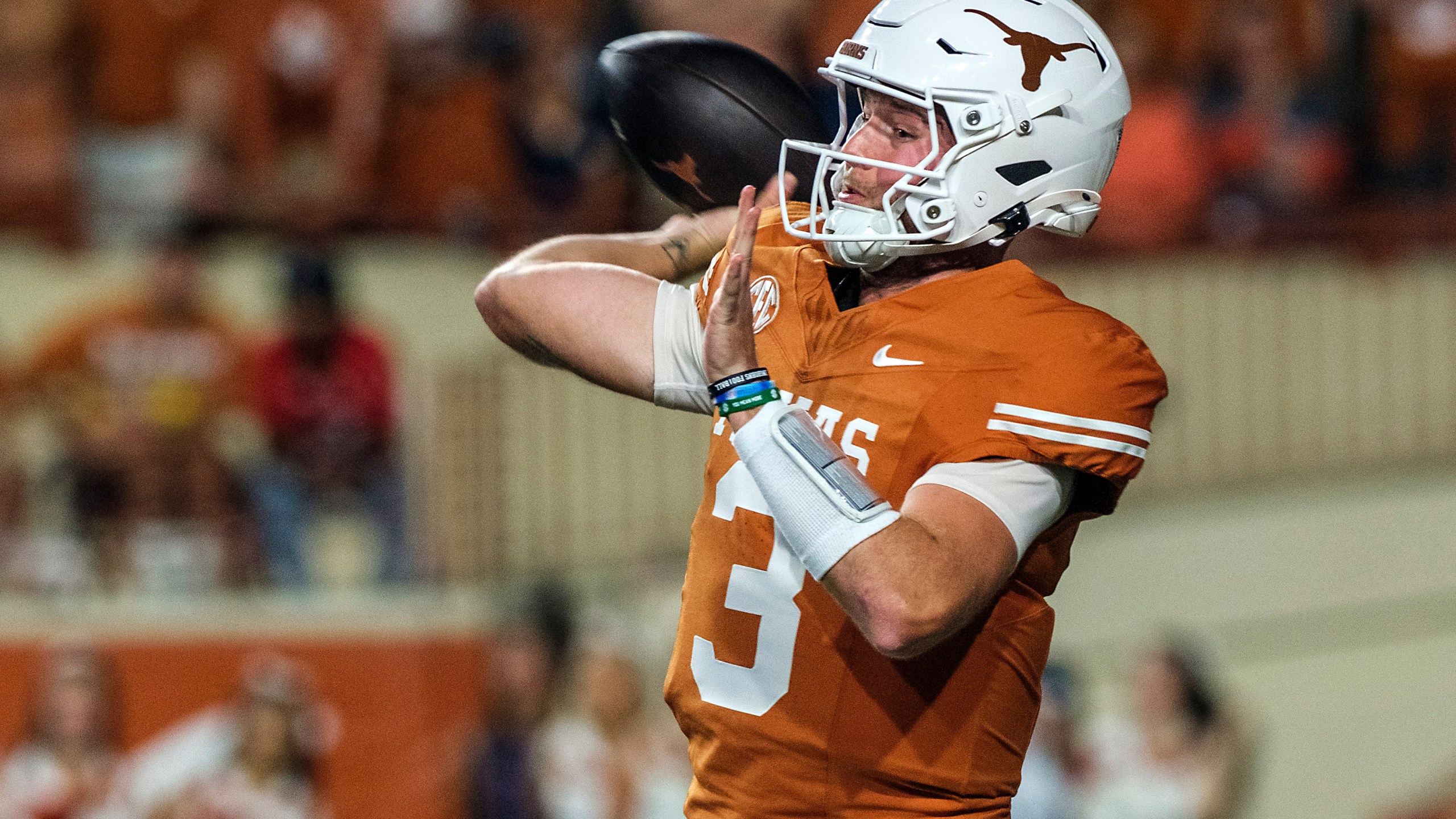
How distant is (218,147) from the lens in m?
7.62

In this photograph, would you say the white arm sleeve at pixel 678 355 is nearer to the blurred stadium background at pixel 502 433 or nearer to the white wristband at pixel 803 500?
the white wristband at pixel 803 500

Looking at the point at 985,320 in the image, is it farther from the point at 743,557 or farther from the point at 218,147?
the point at 218,147

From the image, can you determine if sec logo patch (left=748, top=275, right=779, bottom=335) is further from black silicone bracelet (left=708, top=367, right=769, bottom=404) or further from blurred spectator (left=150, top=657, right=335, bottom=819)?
blurred spectator (left=150, top=657, right=335, bottom=819)

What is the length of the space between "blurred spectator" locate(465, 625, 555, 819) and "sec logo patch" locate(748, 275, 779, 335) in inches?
150

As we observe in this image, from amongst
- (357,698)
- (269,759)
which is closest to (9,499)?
(269,759)

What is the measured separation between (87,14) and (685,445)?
3.17m

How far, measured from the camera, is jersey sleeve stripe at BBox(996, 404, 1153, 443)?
6.78 feet

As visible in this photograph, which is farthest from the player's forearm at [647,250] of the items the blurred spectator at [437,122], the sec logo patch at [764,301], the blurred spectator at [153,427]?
the blurred spectator at [437,122]

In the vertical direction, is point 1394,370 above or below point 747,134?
below

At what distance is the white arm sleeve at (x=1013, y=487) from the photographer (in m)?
2.04

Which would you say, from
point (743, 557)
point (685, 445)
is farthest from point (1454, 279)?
point (743, 557)

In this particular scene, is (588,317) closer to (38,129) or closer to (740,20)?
(740,20)

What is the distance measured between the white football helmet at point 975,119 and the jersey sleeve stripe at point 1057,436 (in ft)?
0.86

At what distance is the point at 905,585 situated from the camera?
195cm
